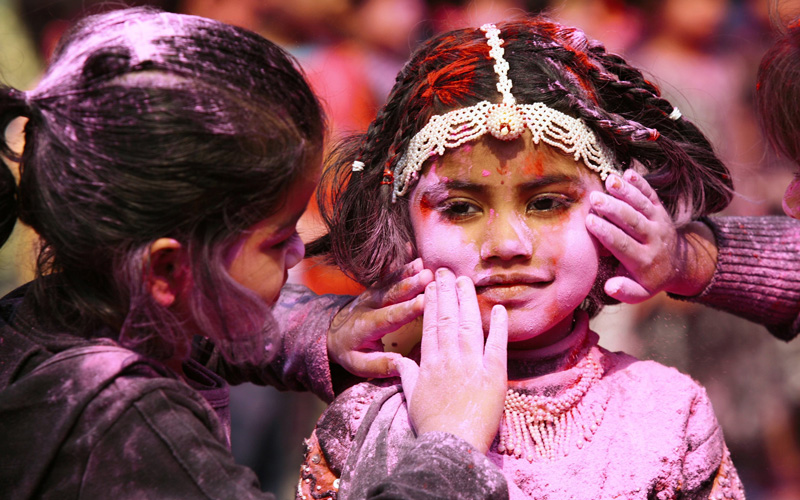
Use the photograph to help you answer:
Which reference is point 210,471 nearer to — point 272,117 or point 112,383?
point 112,383

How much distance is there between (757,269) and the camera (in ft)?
5.60

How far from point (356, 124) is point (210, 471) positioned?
1.22 m

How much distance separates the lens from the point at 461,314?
1313 millimetres

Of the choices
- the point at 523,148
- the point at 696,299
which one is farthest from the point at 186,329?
the point at 696,299

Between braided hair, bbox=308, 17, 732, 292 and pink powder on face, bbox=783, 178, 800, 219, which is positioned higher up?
braided hair, bbox=308, 17, 732, 292

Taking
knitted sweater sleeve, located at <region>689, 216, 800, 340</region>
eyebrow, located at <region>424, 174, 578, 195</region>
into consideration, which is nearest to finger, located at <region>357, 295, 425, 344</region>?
eyebrow, located at <region>424, 174, 578, 195</region>

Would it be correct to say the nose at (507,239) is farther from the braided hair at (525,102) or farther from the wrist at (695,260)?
the wrist at (695,260)

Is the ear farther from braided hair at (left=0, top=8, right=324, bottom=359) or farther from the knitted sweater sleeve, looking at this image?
the knitted sweater sleeve

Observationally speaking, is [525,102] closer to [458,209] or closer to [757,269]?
[458,209]

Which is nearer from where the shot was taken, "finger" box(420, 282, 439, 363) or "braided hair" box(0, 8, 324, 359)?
"braided hair" box(0, 8, 324, 359)

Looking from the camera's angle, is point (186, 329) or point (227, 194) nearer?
point (227, 194)

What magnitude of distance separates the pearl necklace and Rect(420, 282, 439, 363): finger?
20 centimetres

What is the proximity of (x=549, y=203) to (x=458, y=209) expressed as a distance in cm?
17

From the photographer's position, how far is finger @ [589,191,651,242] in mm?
1369
